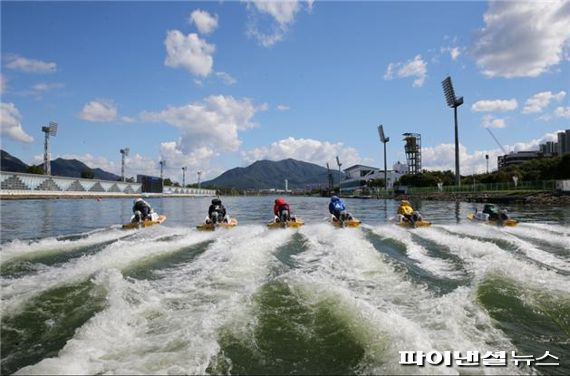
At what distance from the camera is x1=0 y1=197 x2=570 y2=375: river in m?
5.72

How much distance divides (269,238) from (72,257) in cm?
787

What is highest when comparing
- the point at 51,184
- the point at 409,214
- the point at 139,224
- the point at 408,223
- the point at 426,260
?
the point at 51,184

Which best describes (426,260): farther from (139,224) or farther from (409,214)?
(139,224)

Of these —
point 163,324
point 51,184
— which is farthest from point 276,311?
point 51,184

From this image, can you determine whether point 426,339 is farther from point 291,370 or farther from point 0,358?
point 0,358

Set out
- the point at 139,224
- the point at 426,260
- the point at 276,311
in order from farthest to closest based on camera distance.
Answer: the point at 139,224 < the point at 426,260 < the point at 276,311

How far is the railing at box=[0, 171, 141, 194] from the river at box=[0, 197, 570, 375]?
7469 cm

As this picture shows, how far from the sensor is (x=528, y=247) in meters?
14.8

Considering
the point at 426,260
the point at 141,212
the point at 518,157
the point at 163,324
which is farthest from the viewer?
the point at 518,157

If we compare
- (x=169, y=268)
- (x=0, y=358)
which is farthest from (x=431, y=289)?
(x=0, y=358)

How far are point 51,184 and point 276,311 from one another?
320 feet

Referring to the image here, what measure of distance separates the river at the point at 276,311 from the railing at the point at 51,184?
7469 cm

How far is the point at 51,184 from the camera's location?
8975cm

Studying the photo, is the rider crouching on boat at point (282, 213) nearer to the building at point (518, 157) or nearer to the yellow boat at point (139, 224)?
the yellow boat at point (139, 224)
